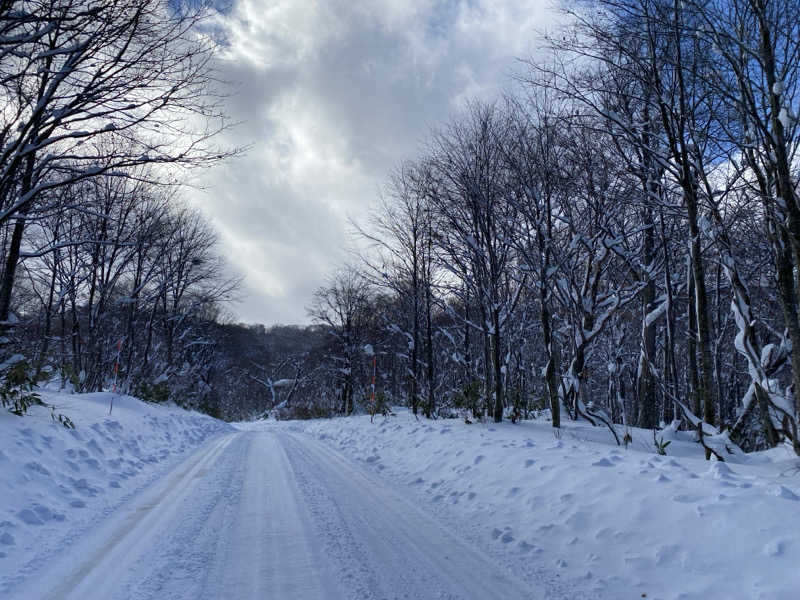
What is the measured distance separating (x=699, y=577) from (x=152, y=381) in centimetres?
2341

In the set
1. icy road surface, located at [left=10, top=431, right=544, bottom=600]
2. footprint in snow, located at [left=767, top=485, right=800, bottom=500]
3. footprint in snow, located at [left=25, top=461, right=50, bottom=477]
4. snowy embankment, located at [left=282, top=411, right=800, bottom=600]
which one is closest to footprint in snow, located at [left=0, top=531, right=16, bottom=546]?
icy road surface, located at [left=10, top=431, right=544, bottom=600]

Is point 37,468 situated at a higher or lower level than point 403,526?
higher

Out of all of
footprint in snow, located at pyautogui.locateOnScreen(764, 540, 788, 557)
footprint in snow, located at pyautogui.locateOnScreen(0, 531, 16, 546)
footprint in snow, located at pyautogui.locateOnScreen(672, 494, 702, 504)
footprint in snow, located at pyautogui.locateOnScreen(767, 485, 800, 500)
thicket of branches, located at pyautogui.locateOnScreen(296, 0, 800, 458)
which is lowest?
footprint in snow, located at pyautogui.locateOnScreen(0, 531, 16, 546)

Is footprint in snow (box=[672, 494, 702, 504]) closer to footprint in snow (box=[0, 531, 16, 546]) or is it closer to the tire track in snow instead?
the tire track in snow

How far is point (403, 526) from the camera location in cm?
491

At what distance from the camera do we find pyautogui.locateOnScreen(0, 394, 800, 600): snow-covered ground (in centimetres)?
333

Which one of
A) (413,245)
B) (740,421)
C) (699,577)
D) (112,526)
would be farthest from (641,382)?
(112,526)

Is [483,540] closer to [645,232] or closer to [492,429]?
[492,429]

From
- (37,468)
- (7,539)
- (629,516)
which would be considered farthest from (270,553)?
(37,468)

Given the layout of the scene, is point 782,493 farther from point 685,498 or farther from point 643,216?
point 643,216

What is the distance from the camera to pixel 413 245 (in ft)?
57.9

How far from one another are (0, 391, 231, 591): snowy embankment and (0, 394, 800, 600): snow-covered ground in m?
0.03

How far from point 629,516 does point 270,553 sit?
11.2 feet

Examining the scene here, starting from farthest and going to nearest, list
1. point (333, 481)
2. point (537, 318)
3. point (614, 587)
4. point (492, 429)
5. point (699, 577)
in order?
point (537, 318) → point (492, 429) → point (333, 481) → point (614, 587) → point (699, 577)
